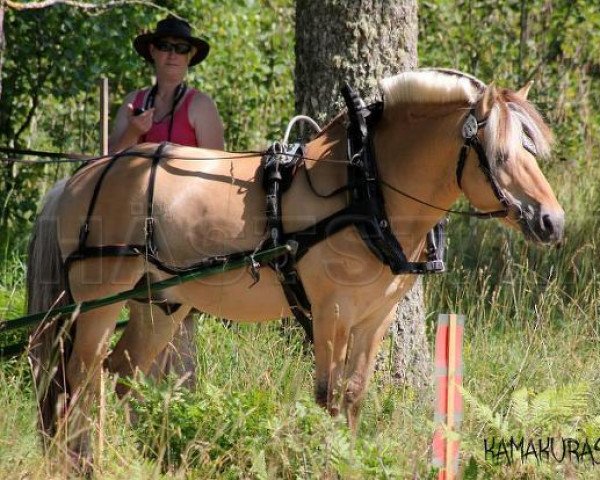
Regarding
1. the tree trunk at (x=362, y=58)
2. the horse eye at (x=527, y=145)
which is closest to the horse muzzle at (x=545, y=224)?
the horse eye at (x=527, y=145)

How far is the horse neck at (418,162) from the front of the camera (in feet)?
14.9

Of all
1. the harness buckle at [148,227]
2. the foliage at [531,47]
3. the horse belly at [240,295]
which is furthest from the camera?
the foliage at [531,47]

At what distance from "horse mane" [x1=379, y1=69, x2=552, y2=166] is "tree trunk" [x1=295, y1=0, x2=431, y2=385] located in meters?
1.09

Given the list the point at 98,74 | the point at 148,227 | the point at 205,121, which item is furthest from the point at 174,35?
the point at 98,74

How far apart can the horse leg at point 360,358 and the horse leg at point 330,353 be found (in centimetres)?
9

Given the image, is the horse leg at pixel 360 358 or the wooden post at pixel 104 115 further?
the wooden post at pixel 104 115

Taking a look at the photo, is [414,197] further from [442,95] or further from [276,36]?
[276,36]

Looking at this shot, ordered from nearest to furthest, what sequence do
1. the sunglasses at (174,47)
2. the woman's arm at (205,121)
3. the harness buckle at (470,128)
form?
1. the harness buckle at (470,128)
2. the woman's arm at (205,121)
3. the sunglasses at (174,47)

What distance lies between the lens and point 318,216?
15.4 feet

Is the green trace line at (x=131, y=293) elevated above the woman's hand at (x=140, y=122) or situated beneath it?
situated beneath

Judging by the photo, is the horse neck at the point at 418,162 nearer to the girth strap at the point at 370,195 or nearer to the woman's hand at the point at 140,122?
the girth strap at the point at 370,195

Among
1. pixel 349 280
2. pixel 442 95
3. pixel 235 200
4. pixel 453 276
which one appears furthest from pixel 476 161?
pixel 453 276

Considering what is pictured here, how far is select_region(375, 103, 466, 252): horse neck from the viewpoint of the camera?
453 cm

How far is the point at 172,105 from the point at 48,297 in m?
1.21
